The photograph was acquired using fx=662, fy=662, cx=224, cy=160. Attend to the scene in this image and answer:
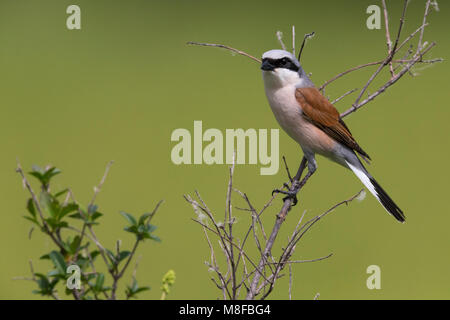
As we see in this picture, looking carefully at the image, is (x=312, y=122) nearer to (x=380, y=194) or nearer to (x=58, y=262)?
(x=380, y=194)

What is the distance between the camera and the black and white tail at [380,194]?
206cm

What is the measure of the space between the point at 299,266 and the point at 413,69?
2.62m

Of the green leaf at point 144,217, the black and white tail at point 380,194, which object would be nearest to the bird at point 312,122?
the black and white tail at point 380,194

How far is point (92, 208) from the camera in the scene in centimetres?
158

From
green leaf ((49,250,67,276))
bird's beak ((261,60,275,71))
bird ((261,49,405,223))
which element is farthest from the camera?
bird ((261,49,405,223))

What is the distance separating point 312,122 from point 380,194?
1.04 ft

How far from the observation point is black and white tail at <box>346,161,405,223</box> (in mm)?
2061

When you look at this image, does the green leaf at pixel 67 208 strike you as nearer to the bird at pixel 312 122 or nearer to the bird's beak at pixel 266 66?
the bird's beak at pixel 266 66

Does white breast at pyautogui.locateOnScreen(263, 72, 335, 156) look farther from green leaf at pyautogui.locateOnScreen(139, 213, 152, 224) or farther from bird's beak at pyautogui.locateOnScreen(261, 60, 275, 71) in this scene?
green leaf at pyautogui.locateOnScreen(139, 213, 152, 224)

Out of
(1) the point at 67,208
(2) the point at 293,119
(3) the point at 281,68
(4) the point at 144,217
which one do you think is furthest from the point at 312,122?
(1) the point at 67,208

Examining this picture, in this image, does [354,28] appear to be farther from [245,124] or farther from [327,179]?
[327,179]

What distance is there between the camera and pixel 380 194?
2105 mm

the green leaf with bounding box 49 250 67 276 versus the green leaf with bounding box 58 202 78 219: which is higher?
the green leaf with bounding box 58 202 78 219

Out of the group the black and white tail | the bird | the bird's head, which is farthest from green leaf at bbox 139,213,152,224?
the black and white tail
